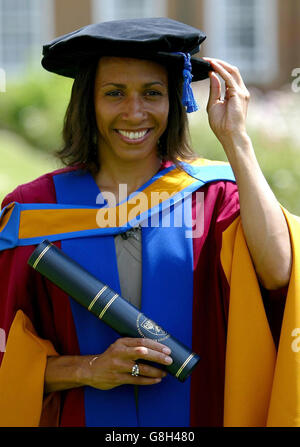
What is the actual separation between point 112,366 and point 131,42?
1141 mm

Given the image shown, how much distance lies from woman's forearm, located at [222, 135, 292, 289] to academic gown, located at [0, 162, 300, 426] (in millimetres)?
51

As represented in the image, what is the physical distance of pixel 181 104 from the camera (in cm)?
316

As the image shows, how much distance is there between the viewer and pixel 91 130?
10.6ft

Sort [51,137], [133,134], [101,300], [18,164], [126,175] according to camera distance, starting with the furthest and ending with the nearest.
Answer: [51,137]
[18,164]
[126,175]
[133,134]
[101,300]

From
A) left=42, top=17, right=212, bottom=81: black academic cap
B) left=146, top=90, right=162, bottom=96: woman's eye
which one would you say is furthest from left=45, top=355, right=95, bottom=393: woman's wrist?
left=42, top=17, right=212, bottom=81: black academic cap

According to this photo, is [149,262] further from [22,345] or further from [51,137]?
[51,137]

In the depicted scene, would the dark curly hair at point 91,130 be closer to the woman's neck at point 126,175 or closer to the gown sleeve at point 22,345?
the woman's neck at point 126,175

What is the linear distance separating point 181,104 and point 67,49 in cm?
51

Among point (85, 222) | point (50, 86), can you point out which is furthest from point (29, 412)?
point (50, 86)

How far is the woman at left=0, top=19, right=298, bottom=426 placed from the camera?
285cm

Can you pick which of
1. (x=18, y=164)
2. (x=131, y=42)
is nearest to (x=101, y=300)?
(x=131, y=42)

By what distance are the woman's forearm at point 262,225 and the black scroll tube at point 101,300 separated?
40 cm

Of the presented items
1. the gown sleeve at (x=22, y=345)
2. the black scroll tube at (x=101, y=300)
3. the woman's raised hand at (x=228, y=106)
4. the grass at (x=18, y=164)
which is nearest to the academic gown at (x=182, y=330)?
the gown sleeve at (x=22, y=345)
